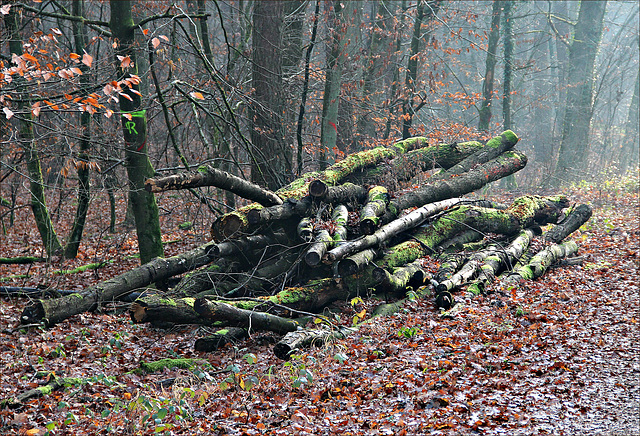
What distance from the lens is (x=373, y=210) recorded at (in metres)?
9.02

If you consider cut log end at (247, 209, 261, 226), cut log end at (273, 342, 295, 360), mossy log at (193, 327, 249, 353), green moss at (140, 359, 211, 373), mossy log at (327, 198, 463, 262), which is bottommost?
green moss at (140, 359, 211, 373)

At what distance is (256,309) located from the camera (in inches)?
291

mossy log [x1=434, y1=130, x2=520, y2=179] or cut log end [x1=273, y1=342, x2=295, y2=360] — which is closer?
cut log end [x1=273, y1=342, x2=295, y2=360]

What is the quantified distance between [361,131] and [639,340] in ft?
39.5

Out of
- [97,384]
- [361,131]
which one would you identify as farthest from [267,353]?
[361,131]

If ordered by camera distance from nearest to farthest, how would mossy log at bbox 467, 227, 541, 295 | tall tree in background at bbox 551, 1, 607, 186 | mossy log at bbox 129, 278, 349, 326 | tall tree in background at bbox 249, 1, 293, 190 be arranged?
mossy log at bbox 129, 278, 349, 326 → mossy log at bbox 467, 227, 541, 295 → tall tree in background at bbox 249, 1, 293, 190 → tall tree in background at bbox 551, 1, 607, 186

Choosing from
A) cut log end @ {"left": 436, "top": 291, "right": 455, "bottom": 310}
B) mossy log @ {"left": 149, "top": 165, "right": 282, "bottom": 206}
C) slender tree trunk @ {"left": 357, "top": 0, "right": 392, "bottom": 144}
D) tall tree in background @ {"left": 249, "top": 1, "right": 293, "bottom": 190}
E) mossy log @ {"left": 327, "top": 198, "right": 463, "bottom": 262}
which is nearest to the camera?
mossy log @ {"left": 149, "top": 165, "right": 282, "bottom": 206}

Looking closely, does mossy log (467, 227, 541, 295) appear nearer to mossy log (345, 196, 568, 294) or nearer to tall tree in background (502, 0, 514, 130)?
mossy log (345, 196, 568, 294)

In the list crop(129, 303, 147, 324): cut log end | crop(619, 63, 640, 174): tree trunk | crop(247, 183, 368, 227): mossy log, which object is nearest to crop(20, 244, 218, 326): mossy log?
crop(247, 183, 368, 227): mossy log

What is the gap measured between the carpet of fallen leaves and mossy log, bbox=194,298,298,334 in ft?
1.09

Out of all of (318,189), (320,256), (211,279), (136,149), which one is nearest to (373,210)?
(318,189)

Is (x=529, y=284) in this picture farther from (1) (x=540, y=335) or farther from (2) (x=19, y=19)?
(2) (x=19, y=19)

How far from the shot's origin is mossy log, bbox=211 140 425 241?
8453mm

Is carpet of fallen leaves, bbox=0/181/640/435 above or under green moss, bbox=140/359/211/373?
above
